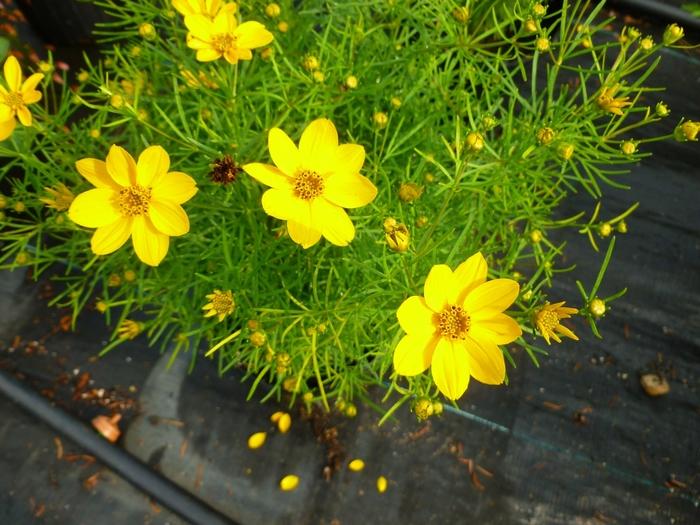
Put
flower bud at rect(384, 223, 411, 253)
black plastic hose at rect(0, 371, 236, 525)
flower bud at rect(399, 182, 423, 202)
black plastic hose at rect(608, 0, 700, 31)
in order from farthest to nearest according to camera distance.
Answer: black plastic hose at rect(608, 0, 700, 31) → black plastic hose at rect(0, 371, 236, 525) → flower bud at rect(399, 182, 423, 202) → flower bud at rect(384, 223, 411, 253)

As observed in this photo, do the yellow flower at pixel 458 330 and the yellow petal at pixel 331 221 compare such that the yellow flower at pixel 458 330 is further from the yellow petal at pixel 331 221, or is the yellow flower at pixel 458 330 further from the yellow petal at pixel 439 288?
the yellow petal at pixel 331 221

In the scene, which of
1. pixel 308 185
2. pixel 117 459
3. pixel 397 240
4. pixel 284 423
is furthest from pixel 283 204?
pixel 117 459

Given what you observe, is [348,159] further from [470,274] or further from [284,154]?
[470,274]

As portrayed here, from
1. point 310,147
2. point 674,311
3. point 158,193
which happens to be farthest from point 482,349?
point 674,311

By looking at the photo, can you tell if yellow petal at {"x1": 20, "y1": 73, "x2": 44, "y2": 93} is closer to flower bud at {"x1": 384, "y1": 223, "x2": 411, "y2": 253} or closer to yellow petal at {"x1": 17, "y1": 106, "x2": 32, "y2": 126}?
yellow petal at {"x1": 17, "y1": 106, "x2": 32, "y2": 126}

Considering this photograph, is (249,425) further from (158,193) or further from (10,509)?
(158,193)

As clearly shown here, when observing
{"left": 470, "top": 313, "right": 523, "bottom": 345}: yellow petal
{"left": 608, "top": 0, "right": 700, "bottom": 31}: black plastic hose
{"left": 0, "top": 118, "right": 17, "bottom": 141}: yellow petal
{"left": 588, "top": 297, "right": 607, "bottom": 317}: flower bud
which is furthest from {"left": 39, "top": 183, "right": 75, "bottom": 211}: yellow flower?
{"left": 608, "top": 0, "right": 700, "bottom": 31}: black plastic hose
